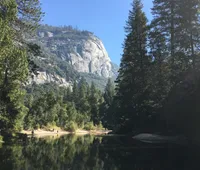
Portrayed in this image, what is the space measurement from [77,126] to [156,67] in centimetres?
5442

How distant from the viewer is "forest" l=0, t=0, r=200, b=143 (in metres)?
21.9

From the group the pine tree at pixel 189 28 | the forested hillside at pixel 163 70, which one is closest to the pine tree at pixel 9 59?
the forested hillside at pixel 163 70

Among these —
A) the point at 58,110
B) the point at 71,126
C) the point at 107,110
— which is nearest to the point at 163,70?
the point at 71,126

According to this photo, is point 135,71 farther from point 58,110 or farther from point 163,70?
point 58,110

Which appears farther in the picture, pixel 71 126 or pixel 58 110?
pixel 58 110

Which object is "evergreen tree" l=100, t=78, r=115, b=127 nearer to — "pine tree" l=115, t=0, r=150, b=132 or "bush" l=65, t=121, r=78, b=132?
"bush" l=65, t=121, r=78, b=132

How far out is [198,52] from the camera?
3166cm

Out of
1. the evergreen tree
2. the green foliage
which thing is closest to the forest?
the green foliage

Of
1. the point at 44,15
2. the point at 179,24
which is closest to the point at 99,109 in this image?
the point at 179,24

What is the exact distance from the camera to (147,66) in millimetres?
42781

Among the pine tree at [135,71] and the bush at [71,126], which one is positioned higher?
the pine tree at [135,71]

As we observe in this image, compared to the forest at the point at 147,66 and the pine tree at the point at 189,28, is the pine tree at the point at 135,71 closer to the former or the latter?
the forest at the point at 147,66

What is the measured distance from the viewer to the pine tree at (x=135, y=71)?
136 feet

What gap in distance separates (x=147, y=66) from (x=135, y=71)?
7.66 ft
